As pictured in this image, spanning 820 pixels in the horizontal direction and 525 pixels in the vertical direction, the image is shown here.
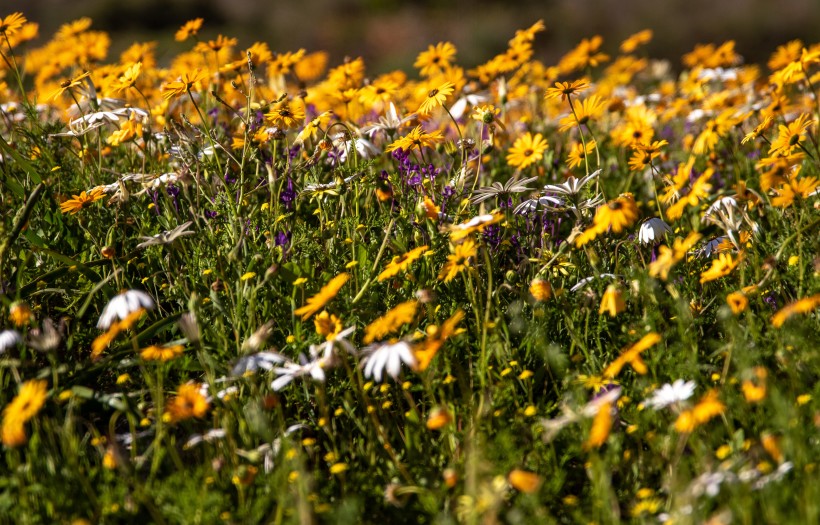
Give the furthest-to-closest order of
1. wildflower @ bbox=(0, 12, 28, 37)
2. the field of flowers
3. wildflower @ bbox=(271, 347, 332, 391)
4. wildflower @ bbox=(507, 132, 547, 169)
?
wildflower @ bbox=(0, 12, 28, 37) → wildflower @ bbox=(507, 132, 547, 169) → wildflower @ bbox=(271, 347, 332, 391) → the field of flowers

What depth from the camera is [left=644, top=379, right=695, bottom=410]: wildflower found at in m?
1.82

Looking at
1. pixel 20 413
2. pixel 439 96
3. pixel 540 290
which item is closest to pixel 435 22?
pixel 439 96

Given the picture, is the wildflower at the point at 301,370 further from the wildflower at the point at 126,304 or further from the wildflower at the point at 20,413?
the wildflower at the point at 20,413

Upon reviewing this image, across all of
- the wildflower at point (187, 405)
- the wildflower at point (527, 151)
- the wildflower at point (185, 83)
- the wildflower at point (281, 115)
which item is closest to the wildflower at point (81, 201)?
the wildflower at point (185, 83)

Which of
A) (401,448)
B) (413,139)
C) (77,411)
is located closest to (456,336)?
(401,448)

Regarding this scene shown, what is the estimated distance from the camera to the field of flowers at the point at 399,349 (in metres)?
1.75

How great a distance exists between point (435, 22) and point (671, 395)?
60.6 ft

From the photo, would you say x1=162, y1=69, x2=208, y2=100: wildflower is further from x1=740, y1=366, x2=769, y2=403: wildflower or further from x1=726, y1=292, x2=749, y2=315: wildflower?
x1=740, y1=366, x2=769, y2=403: wildflower

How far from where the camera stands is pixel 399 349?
72.2 inches

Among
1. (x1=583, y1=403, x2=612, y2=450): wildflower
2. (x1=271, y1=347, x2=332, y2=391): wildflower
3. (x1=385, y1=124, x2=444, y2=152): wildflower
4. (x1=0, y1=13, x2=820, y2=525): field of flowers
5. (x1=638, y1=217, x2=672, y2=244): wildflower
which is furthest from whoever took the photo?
(x1=385, y1=124, x2=444, y2=152): wildflower

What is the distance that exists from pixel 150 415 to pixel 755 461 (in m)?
1.33

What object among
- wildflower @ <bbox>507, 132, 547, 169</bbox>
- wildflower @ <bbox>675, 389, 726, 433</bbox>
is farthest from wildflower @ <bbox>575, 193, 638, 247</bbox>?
wildflower @ <bbox>507, 132, 547, 169</bbox>

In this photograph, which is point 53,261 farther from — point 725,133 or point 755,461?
point 725,133

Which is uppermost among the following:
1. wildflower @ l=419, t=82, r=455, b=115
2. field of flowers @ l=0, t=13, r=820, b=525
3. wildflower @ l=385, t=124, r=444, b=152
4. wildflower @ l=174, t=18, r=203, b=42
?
wildflower @ l=174, t=18, r=203, b=42
